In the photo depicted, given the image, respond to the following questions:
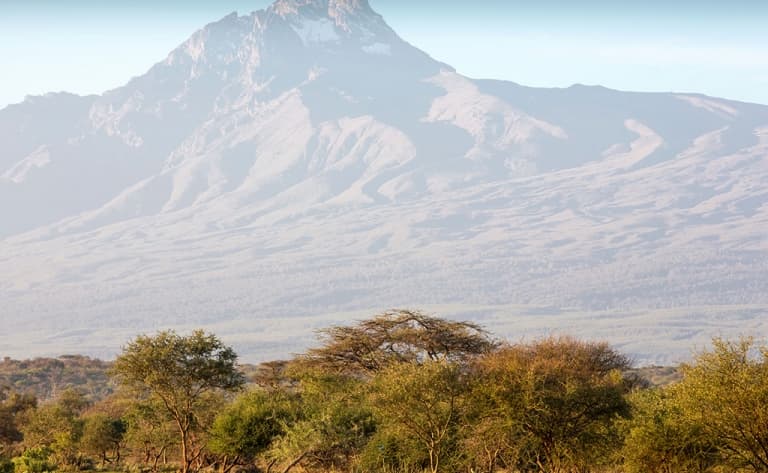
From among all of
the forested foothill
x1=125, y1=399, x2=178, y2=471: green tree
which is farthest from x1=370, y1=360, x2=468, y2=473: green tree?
x1=125, y1=399, x2=178, y2=471: green tree

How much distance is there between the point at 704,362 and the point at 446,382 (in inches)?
308

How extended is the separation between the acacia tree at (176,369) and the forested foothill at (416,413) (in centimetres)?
5

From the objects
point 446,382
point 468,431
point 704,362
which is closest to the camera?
point 704,362

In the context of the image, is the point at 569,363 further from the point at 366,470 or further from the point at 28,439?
the point at 28,439

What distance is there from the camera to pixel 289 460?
40.6 meters

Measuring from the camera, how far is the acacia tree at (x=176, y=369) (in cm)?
4078

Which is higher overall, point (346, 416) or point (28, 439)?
point (346, 416)

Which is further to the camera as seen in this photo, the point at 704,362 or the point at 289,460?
the point at 289,460

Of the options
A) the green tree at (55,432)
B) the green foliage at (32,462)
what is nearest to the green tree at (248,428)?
the green foliage at (32,462)

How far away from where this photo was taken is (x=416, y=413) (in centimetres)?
3528

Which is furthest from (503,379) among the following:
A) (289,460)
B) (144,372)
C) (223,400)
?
(223,400)

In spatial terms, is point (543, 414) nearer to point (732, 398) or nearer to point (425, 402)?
point (425, 402)

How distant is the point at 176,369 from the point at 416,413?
1027 centimetres

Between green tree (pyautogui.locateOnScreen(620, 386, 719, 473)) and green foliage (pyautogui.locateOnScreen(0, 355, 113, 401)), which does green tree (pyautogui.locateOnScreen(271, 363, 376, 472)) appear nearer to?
green tree (pyautogui.locateOnScreen(620, 386, 719, 473))
